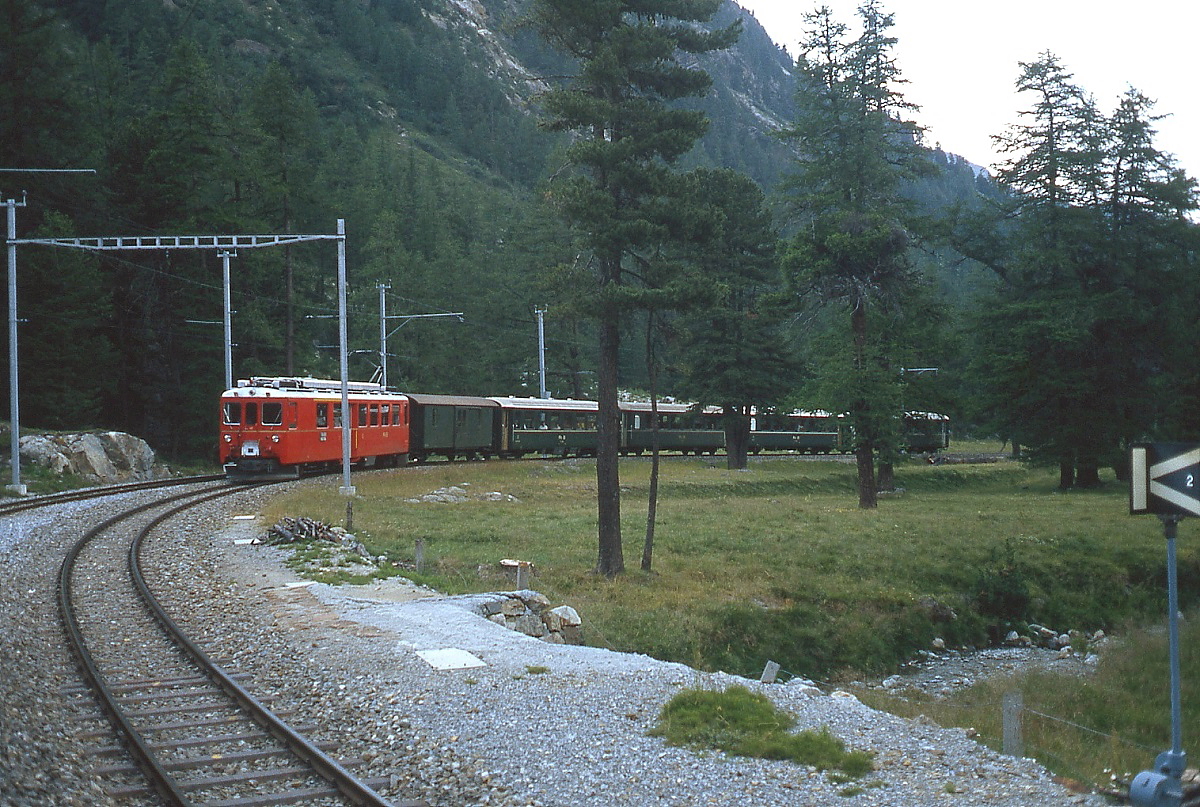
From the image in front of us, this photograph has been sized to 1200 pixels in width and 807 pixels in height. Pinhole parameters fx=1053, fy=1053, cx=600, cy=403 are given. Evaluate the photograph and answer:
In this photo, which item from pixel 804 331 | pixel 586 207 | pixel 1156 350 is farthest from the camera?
pixel 1156 350

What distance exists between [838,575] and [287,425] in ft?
59.6

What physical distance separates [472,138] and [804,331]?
133 meters

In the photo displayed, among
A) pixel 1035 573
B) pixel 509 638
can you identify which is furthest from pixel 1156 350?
pixel 509 638

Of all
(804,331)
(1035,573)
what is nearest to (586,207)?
(1035,573)

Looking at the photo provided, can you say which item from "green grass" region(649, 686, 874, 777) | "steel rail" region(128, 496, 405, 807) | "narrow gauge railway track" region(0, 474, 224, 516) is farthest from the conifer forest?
"green grass" region(649, 686, 874, 777)

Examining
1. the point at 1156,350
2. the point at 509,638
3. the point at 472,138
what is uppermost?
the point at 472,138

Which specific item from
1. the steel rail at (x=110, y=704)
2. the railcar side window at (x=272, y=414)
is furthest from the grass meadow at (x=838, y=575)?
the steel rail at (x=110, y=704)

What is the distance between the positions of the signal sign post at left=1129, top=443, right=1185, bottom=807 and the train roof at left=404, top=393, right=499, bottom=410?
1505 inches

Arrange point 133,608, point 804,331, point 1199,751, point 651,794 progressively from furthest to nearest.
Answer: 1. point 804,331
2. point 133,608
3. point 1199,751
4. point 651,794

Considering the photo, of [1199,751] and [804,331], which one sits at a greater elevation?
[804,331]

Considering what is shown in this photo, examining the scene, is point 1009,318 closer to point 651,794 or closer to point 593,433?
point 593,433

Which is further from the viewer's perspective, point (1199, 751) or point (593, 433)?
point (593, 433)

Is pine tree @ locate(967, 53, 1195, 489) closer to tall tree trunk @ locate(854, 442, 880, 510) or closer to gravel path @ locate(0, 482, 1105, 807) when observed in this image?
tall tree trunk @ locate(854, 442, 880, 510)

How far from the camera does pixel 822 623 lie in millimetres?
19219
